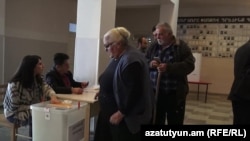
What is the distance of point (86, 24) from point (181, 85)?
1667 mm

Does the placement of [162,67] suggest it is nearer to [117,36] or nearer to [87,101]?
[117,36]

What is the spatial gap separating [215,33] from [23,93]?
690 centimetres

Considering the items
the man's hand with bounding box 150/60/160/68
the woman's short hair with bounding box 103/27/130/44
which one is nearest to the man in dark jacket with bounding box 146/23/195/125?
the man's hand with bounding box 150/60/160/68

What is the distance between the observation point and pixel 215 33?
8234 millimetres

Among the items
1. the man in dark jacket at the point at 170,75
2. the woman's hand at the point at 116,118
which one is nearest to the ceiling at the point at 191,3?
the man in dark jacket at the point at 170,75

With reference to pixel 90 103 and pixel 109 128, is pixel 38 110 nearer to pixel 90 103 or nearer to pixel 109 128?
pixel 90 103

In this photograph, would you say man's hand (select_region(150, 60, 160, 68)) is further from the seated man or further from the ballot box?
the seated man

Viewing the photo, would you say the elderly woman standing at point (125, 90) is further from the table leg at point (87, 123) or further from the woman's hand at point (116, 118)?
the table leg at point (87, 123)

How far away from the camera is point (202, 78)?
8.38 meters

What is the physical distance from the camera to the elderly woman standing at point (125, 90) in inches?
74.6

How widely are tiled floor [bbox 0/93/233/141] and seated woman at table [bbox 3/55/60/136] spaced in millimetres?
914

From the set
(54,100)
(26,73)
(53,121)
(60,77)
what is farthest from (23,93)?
(60,77)

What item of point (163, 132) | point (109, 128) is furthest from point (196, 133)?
point (109, 128)

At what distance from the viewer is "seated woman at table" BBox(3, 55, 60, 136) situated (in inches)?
101
